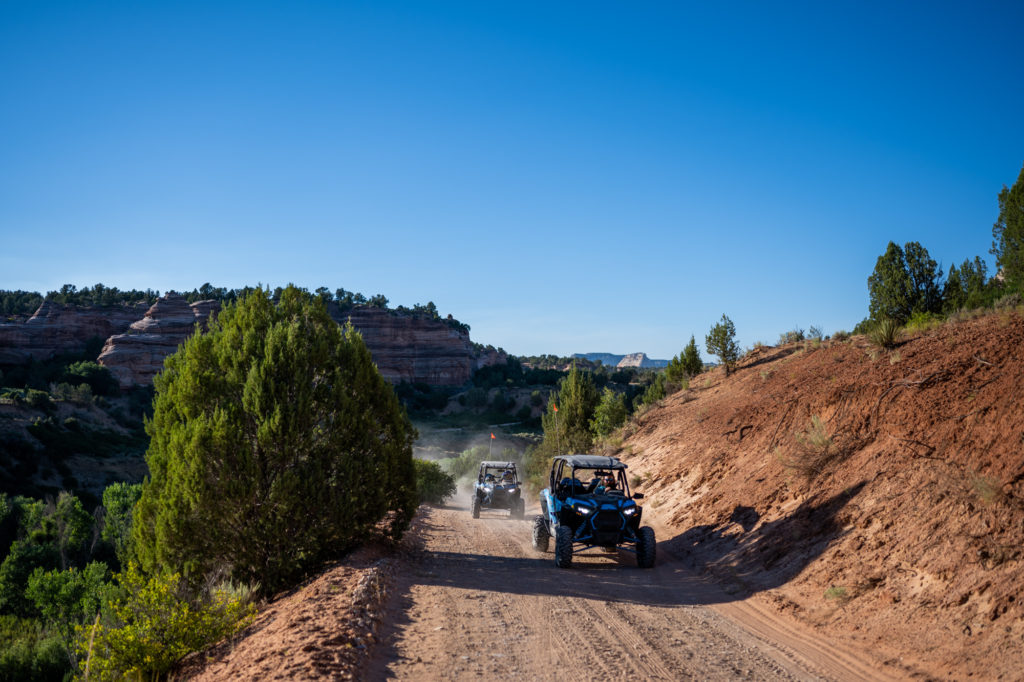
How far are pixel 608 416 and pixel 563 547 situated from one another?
60.8ft

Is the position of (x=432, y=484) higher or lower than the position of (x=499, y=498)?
lower

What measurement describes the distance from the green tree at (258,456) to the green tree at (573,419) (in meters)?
19.3

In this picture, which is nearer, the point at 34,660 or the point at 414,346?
the point at 34,660

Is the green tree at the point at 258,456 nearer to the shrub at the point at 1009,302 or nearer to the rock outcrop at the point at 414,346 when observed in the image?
the shrub at the point at 1009,302

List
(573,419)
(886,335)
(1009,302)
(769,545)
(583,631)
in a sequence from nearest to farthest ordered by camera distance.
Result: (583,631), (769,545), (1009,302), (886,335), (573,419)

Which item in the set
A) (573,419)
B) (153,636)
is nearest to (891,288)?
(573,419)

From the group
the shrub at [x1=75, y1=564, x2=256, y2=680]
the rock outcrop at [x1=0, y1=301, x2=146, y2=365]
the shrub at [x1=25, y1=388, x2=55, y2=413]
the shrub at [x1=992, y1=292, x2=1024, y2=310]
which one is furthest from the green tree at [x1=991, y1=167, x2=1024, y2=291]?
the rock outcrop at [x1=0, y1=301, x2=146, y2=365]

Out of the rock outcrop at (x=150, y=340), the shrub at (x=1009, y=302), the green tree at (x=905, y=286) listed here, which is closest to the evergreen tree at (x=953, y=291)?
the green tree at (x=905, y=286)

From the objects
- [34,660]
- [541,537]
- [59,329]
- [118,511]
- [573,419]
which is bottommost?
[34,660]

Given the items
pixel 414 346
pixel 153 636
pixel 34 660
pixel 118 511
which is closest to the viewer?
pixel 153 636

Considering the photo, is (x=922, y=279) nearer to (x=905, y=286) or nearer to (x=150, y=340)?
(x=905, y=286)

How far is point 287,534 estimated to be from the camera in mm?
10117

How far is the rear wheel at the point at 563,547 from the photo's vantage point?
Result: 446 inches

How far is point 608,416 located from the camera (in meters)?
29.5
